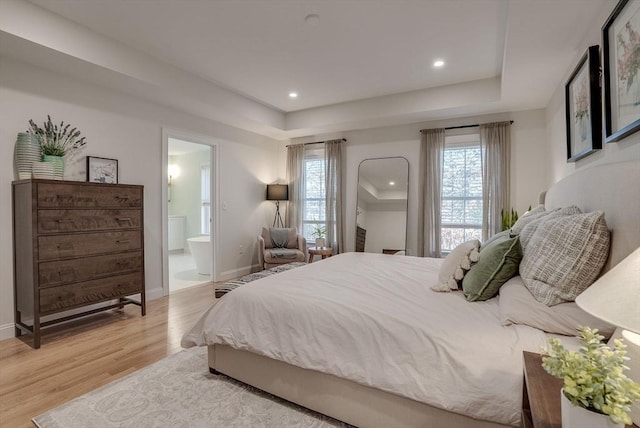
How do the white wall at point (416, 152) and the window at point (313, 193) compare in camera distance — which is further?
the window at point (313, 193)

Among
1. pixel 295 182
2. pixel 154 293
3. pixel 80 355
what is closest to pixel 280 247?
pixel 295 182

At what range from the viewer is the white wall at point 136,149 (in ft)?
9.04

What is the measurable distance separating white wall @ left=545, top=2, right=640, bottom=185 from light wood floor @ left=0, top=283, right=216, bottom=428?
3.29 meters

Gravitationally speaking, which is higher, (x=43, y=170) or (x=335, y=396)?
(x=43, y=170)

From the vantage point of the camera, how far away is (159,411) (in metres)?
1.76

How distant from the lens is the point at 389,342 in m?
1.42

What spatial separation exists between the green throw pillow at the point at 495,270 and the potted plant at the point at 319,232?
3.65m

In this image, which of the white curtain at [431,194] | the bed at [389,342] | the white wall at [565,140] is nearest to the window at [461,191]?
the white curtain at [431,194]

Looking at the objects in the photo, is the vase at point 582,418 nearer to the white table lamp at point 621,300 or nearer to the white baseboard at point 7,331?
the white table lamp at point 621,300

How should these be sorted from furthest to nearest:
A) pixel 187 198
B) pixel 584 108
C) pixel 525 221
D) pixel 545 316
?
1. pixel 187 198
2. pixel 584 108
3. pixel 525 221
4. pixel 545 316

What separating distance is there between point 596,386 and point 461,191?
4302mm

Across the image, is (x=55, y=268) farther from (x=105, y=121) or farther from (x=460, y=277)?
(x=460, y=277)

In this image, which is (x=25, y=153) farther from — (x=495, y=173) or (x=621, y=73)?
(x=495, y=173)

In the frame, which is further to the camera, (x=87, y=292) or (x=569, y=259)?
(x=87, y=292)
